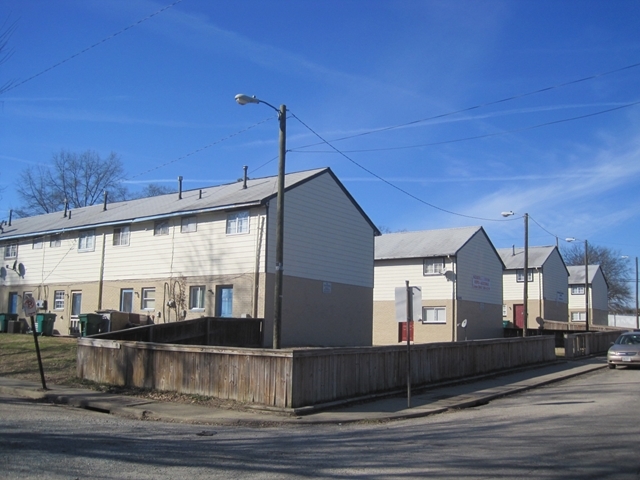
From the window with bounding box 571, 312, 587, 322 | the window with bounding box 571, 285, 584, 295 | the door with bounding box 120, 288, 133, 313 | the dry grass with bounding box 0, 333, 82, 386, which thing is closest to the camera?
the dry grass with bounding box 0, 333, 82, 386

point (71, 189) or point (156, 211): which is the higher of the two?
point (71, 189)

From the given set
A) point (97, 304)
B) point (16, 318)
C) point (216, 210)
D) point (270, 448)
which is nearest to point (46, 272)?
point (16, 318)

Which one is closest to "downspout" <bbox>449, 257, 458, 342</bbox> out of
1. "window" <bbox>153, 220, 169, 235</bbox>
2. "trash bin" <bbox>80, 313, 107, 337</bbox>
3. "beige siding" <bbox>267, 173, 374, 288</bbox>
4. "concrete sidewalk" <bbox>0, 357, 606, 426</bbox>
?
"beige siding" <bbox>267, 173, 374, 288</bbox>

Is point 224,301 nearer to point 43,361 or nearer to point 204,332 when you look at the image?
point 204,332

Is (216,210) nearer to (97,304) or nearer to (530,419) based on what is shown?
(97,304)

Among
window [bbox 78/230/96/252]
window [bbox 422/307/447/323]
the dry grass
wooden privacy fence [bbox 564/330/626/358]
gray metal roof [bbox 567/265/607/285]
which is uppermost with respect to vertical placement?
gray metal roof [bbox 567/265/607/285]

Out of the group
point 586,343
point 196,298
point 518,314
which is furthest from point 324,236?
point 518,314

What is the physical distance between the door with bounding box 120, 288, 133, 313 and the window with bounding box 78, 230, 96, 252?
12.3 feet

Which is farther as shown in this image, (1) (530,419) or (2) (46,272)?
(2) (46,272)

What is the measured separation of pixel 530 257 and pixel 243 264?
35.1 m

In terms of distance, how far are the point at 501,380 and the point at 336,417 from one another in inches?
372

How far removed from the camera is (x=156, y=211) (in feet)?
97.8

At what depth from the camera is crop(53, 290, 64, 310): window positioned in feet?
109

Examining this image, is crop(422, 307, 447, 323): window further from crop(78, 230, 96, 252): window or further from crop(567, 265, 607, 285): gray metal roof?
crop(567, 265, 607, 285): gray metal roof
